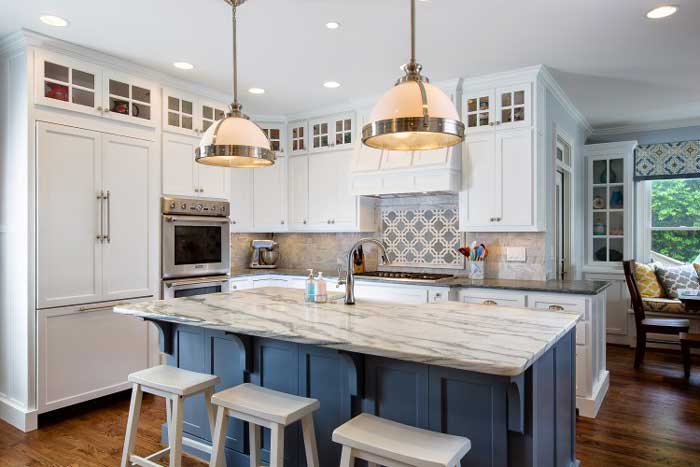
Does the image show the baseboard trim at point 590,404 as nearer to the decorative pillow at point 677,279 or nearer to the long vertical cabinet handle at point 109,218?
the decorative pillow at point 677,279

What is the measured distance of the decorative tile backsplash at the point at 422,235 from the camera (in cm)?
461

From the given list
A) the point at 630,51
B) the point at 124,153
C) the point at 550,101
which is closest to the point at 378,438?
the point at 124,153

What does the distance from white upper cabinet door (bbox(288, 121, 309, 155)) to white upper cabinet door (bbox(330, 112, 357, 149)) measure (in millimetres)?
367

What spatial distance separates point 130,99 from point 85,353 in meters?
1.96

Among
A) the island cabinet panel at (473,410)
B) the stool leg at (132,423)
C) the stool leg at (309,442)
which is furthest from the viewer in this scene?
the stool leg at (132,423)

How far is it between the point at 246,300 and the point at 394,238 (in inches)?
98.5

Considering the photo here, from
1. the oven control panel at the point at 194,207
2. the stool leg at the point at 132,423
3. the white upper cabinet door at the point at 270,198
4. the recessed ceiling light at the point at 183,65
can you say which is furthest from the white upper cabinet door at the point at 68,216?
the white upper cabinet door at the point at 270,198

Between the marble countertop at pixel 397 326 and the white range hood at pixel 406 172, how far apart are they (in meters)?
1.65

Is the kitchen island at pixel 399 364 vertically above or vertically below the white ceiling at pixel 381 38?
below

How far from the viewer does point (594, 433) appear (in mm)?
3102

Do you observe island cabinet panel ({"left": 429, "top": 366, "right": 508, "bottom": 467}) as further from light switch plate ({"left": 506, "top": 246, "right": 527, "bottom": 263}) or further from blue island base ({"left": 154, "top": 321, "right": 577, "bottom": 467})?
light switch plate ({"left": 506, "top": 246, "right": 527, "bottom": 263})

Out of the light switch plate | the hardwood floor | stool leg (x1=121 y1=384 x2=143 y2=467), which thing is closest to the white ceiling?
the light switch plate

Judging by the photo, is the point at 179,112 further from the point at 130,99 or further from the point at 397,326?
A: the point at 397,326

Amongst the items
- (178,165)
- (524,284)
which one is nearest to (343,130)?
(178,165)
